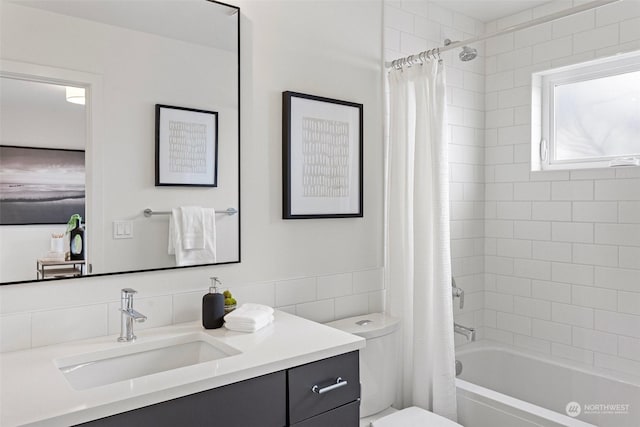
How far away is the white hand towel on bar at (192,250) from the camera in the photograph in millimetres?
1803

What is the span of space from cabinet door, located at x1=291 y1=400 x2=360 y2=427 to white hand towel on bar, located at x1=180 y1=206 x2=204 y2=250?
787 mm

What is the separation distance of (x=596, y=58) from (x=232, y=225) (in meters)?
2.14

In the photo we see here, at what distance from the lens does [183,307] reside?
183cm

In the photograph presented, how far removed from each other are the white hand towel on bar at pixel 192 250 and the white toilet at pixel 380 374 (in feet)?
2.25

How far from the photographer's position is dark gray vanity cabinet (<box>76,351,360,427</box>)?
3.87 feet

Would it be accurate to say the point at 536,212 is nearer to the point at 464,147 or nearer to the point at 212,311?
the point at 464,147

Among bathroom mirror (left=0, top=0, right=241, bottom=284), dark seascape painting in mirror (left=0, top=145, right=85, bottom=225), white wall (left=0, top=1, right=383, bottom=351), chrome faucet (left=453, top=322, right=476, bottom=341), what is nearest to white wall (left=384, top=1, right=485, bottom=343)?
chrome faucet (left=453, top=322, right=476, bottom=341)

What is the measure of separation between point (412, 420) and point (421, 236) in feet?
2.64

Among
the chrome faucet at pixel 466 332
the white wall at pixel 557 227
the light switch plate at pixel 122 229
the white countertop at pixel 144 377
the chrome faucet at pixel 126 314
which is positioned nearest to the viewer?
the white countertop at pixel 144 377

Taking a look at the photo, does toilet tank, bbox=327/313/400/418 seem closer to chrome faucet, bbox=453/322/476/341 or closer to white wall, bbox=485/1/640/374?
chrome faucet, bbox=453/322/476/341

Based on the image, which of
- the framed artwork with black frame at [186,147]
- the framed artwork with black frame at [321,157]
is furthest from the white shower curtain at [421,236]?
the framed artwork with black frame at [186,147]

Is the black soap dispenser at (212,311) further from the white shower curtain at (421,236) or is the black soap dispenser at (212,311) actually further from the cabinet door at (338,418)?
the white shower curtain at (421,236)

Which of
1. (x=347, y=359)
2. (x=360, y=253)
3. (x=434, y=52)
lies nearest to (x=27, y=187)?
(x=347, y=359)

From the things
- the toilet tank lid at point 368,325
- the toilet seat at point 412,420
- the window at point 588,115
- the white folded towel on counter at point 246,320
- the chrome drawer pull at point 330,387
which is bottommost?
the toilet seat at point 412,420
